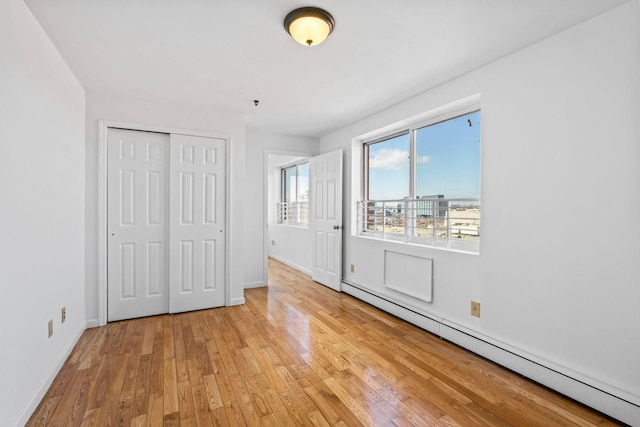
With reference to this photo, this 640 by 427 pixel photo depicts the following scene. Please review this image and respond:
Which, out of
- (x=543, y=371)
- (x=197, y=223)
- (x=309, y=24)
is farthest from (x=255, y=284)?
(x=309, y=24)

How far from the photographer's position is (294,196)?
6.59 m

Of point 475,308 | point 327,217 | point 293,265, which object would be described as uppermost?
point 327,217

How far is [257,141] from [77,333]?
3111 millimetres

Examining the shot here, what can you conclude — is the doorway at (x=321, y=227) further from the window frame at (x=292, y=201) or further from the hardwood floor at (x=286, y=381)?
the hardwood floor at (x=286, y=381)

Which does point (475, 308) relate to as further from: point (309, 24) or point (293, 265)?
point (293, 265)

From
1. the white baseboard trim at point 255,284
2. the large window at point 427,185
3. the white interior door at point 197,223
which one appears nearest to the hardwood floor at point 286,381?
the white interior door at point 197,223

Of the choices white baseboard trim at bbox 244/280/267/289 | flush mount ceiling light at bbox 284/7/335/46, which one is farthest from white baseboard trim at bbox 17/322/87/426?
flush mount ceiling light at bbox 284/7/335/46

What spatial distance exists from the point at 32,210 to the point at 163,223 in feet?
5.27

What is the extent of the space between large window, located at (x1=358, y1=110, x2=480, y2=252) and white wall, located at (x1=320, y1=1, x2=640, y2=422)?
26 centimetres

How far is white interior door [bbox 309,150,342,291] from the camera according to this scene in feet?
14.0

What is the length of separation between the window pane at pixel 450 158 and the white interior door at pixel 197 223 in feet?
7.52

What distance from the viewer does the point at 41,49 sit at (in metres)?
1.94

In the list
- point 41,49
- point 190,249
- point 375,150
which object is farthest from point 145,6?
A: point 375,150

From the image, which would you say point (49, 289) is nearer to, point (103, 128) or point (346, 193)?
point (103, 128)
